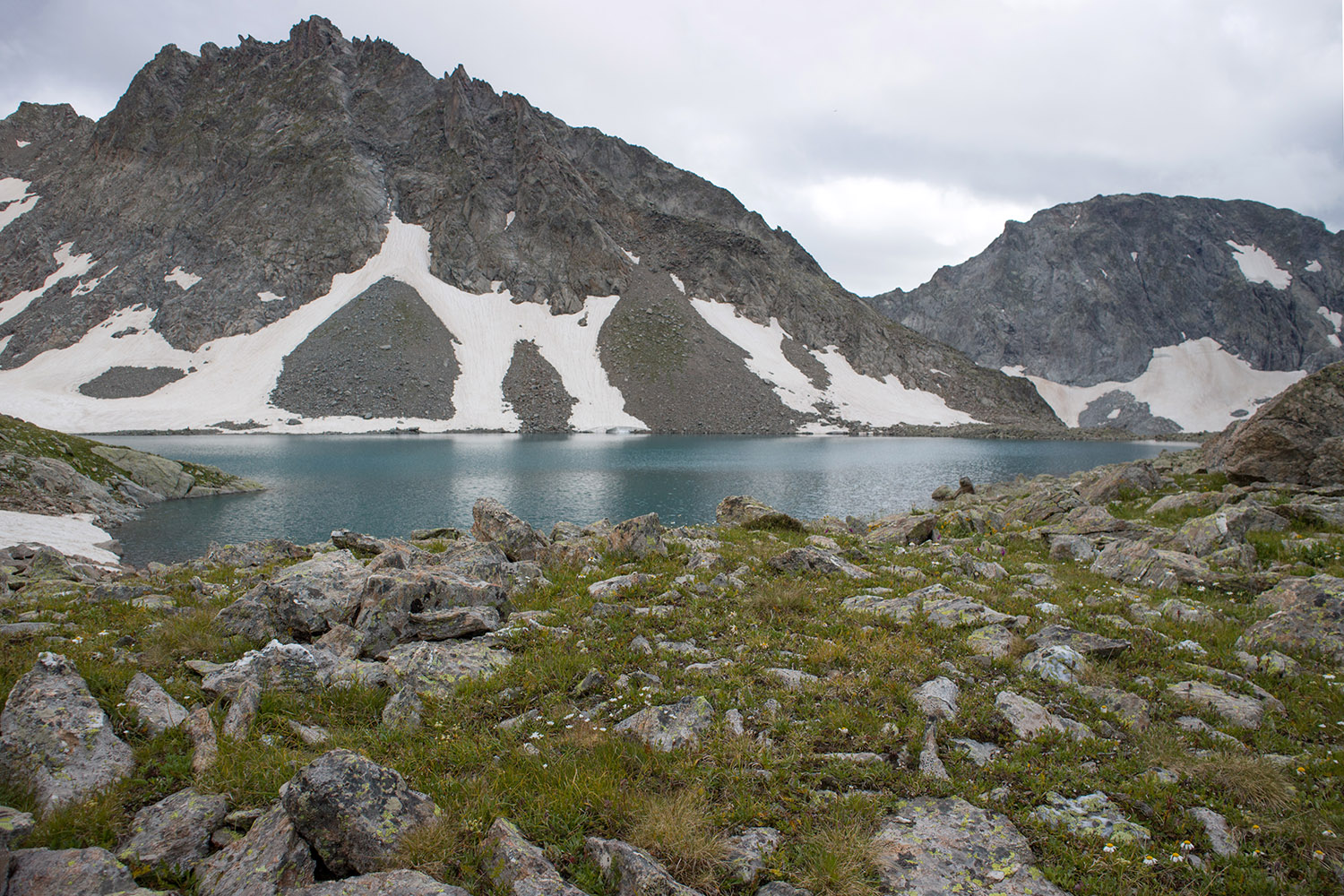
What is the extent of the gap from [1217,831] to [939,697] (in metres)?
2.67

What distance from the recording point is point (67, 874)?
408cm

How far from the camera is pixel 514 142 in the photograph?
550 feet

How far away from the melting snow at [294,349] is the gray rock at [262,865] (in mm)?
113430

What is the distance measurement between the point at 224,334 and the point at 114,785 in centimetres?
15483

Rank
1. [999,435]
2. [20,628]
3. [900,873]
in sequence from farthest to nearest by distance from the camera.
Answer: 1. [999,435]
2. [20,628]
3. [900,873]

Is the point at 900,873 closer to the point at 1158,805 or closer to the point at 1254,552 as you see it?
the point at 1158,805

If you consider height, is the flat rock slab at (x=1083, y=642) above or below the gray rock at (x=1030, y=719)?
above

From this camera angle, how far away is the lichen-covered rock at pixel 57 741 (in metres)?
5.31

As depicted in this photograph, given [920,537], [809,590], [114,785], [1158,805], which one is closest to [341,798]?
[114,785]

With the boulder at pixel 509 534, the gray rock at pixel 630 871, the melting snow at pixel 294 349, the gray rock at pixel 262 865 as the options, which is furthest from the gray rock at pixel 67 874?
the melting snow at pixel 294 349

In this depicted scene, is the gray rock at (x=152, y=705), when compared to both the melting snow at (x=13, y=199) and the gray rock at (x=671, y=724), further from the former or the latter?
the melting snow at (x=13, y=199)

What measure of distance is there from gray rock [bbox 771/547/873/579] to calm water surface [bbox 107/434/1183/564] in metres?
23.4

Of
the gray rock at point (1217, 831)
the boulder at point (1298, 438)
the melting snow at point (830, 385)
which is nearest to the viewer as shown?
the gray rock at point (1217, 831)

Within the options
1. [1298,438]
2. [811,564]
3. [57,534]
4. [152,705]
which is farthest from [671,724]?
[57,534]
